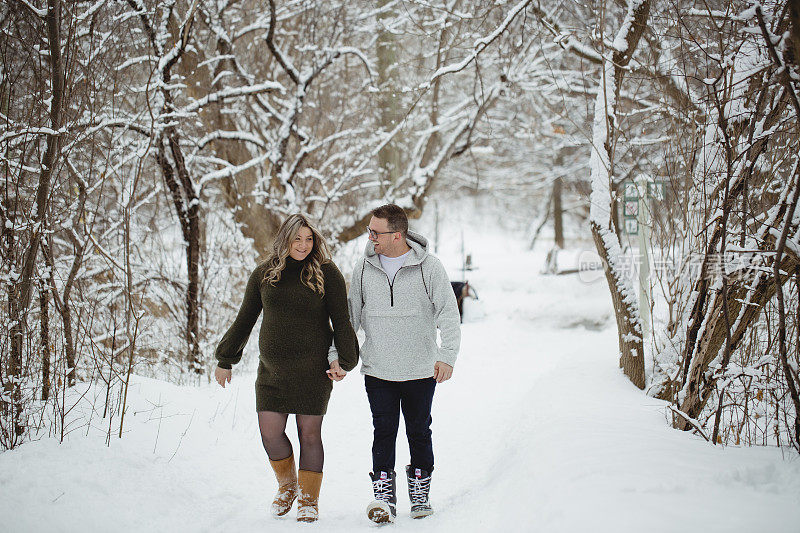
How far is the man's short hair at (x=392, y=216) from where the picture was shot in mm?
3297

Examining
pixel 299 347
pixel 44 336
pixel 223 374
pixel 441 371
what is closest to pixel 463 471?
pixel 441 371

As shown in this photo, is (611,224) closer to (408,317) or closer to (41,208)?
(408,317)

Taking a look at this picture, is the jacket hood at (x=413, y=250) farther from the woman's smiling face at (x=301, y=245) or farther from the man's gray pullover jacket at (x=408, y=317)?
the woman's smiling face at (x=301, y=245)

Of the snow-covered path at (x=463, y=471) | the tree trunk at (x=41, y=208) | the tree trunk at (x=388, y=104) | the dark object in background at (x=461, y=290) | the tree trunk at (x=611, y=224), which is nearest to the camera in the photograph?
the snow-covered path at (x=463, y=471)

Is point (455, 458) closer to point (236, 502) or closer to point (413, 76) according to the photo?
point (236, 502)

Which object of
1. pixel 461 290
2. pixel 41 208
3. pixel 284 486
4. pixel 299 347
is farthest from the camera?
pixel 461 290

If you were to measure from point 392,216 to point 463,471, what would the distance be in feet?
7.02

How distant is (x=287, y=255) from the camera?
3203mm

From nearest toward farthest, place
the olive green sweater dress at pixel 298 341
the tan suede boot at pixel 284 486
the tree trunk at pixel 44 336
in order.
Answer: the olive green sweater dress at pixel 298 341 → the tan suede boot at pixel 284 486 → the tree trunk at pixel 44 336

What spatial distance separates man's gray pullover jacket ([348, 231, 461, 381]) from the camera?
3.25 metres

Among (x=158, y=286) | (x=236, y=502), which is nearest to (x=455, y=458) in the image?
(x=236, y=502)

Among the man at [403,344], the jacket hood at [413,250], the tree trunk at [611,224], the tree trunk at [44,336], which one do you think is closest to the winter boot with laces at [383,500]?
the man at [403,344]

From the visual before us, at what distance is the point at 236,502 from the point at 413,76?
10.5 meters

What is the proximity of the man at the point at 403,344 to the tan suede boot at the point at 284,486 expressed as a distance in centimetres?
46
